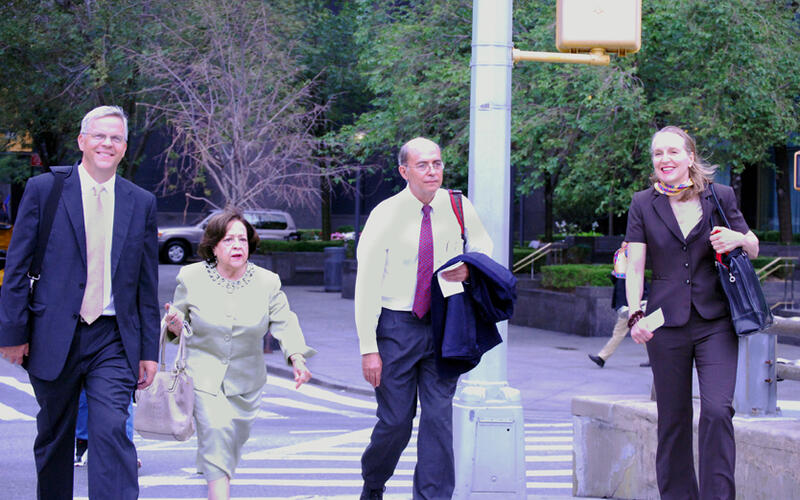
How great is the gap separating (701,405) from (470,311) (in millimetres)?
1163

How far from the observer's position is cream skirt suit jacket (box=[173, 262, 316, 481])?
5.30 metres

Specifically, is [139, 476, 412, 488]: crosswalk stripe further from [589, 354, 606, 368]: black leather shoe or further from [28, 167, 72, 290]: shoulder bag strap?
[589, 354, 606, 368]: black leather shoe

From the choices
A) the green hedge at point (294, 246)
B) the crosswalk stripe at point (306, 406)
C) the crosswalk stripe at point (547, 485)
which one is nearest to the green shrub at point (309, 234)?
the green hedge at point (294, 246)

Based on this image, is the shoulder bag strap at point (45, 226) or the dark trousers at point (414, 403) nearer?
the shoulder bag strap at point (45, 226)

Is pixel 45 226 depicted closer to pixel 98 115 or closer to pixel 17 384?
pixel 98 115

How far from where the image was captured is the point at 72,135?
25641 mm

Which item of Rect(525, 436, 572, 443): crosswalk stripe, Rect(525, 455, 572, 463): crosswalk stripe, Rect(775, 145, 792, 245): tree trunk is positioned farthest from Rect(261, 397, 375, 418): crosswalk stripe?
Rect(775, 145, 792, 245): tree trunk

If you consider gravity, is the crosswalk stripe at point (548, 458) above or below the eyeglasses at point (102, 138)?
below

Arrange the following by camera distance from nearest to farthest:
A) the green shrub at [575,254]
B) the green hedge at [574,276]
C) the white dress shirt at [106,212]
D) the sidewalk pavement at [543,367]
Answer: the white dress shirt at [106,212] < the sidewalk pavement at [543,367] < the green hedge at [574,276] < the green shrub at [575,254]

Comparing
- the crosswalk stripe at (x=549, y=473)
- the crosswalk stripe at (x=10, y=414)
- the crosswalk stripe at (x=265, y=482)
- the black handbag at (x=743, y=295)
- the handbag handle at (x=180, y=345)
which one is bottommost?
the crosswalk stripe at (x=10, y=414)

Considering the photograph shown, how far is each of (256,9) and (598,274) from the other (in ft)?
26.7

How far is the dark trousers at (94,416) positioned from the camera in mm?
4617

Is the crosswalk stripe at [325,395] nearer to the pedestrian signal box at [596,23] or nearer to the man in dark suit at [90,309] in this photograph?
the pedestrian signal box at [596,23]

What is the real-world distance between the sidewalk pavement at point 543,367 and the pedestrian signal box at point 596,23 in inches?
225
